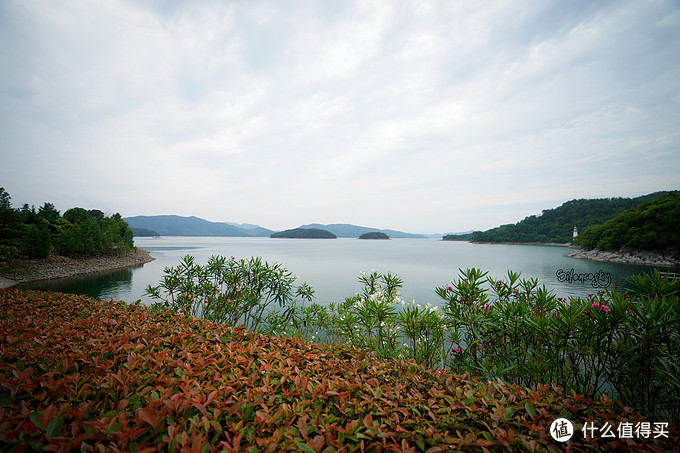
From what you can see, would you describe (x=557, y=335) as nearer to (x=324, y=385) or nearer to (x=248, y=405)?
(x=324, y=385)

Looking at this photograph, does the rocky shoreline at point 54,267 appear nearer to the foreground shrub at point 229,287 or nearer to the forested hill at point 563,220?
the foreground shrub at point 229,287

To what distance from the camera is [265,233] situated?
18088cm

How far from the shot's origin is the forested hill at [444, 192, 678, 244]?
59.3 meters

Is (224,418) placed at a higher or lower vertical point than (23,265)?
higher

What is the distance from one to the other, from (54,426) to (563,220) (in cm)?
8863

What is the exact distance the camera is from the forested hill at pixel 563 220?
5934 cm

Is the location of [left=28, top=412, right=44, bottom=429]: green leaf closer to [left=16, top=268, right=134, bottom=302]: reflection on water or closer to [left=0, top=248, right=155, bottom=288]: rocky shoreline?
[left=16, top=268, right=134, bottom=302]: reflection on water

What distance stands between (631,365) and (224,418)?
10.6 feet

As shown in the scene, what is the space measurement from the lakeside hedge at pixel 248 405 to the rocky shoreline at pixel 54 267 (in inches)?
964

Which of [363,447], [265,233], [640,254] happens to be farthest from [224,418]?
[265,233]

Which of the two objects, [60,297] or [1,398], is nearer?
[1,398]

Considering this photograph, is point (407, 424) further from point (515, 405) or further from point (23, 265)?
point (23, 265)

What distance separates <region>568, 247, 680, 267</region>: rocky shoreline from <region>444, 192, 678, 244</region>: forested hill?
2562cm

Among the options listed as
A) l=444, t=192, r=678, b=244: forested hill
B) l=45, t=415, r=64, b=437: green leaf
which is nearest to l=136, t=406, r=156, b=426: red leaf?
l=45, t=415, r=64, b=437: green leaf
